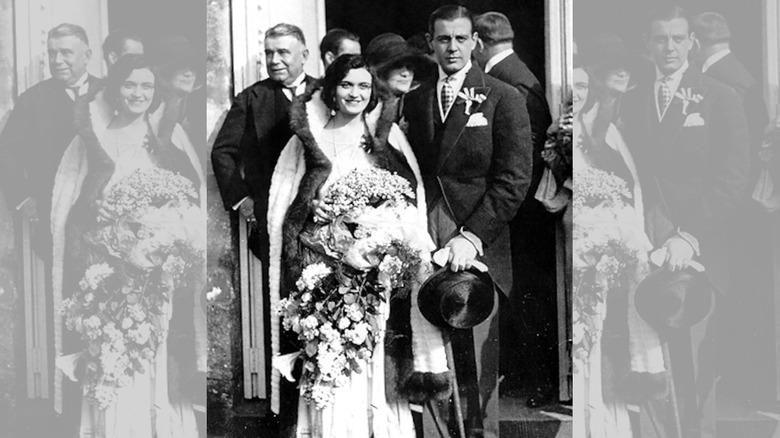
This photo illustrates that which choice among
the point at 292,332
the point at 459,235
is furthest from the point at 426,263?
the point at 292,332

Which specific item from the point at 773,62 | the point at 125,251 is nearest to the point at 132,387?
the point at 125,251

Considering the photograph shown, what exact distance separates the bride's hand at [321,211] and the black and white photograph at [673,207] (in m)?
1.45

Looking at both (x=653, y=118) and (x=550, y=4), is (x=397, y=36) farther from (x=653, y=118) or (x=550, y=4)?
(x=653, y=118)

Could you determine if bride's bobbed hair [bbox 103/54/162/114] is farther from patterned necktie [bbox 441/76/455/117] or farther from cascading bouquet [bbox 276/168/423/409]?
patterned necktie [bbox 441/76/455/117]

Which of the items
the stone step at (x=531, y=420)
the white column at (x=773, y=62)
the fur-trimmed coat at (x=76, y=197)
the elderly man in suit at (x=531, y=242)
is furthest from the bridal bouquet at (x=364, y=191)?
the white column at (x=773, y=62)

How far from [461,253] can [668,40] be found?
1.75m

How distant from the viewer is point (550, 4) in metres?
5.95

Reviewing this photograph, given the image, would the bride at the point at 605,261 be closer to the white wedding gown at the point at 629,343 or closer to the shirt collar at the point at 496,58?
the white wedding gown at the point at 629,343

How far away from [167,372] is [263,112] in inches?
64.4

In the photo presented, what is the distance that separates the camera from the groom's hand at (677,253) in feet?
19.6

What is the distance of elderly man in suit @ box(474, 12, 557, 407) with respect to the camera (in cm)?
594

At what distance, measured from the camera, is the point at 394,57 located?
5.94 m

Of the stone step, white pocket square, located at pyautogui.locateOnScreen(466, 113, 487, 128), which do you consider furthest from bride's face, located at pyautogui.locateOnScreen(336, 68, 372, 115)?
the stone step

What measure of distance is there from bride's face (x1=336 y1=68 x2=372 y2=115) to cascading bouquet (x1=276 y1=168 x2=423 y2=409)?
0.37m
